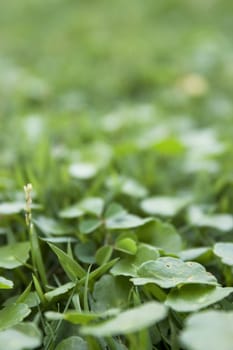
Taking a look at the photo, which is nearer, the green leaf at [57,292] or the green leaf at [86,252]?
the green leaf at [57,292]

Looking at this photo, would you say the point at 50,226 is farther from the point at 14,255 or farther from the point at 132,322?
the point at 132,322

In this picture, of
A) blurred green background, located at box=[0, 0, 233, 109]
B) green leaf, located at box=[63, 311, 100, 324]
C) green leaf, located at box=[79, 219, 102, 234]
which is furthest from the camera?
blurred green background, located at box=[0, 0, 233, 109]

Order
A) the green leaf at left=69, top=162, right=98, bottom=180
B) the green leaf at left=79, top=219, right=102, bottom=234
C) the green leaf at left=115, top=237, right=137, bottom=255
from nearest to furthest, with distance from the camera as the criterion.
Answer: the green leaf at left=115, top=237, right=137, bottom=255, the green leaf at left=79, top=219, right=102, bottom=234, the green leaf at left=69, top=162, right=98, bottom=180

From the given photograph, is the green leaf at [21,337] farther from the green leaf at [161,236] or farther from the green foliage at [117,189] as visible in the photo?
the green leaf at [161,236]

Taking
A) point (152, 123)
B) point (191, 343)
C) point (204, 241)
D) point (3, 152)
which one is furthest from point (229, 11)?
point (191, 343)

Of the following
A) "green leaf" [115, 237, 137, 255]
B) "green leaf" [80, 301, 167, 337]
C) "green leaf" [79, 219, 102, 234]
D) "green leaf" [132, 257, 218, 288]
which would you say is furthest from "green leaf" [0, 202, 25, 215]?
"green leaf" [80, 301, 167, 337]

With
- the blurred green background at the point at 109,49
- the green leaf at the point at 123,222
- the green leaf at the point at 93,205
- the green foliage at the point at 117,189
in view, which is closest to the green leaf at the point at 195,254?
the green foliage at the point at 117,189

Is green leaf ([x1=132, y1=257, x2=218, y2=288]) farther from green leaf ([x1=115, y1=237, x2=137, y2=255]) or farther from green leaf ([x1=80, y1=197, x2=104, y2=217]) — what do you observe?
green leaf ([x1=80, y1=197, x2=104, y2=217])

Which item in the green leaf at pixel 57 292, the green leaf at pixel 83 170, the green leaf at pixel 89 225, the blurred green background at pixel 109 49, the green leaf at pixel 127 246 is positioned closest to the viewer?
the green leaf at pixel 57 292
